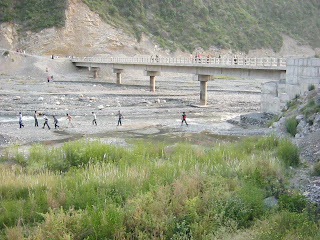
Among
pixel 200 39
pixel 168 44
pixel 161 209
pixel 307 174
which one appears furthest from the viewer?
pixel 200 39

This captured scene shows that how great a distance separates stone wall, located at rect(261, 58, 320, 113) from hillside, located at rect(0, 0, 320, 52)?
2176 inches

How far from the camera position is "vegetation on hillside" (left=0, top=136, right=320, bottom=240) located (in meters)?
8.87

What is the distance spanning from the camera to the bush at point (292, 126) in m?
21.1

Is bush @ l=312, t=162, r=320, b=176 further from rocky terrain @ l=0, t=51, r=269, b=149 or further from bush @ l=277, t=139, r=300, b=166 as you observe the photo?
rocky terrain @ l=0, t=51, r=269, b=149

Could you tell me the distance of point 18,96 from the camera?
40.8m

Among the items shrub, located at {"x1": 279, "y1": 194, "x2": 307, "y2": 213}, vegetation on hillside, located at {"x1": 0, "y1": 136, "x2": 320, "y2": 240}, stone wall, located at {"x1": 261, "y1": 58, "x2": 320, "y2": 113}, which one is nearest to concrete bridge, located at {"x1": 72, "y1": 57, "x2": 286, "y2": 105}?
stone wall, located at {"x1": 261, "y1": 58, "x2": 320, "y2": 113}

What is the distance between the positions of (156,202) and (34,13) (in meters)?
77.1

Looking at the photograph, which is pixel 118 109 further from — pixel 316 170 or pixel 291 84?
pixel 316 170

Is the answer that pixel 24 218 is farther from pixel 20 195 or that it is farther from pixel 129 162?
pixel 129 162

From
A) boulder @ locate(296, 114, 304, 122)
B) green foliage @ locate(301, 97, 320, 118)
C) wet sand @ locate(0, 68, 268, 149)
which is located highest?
green foliage @ locate(301, 97, 320, 118)

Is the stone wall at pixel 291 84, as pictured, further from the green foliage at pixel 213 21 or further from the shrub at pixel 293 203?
the green foliage at pixel 213 21

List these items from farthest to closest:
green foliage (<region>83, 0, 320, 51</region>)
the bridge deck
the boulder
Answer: green foliage (<region>83, 0, 320, 51</region>) < the bridge deck < the boulder

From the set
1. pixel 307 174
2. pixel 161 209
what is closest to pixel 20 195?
pixel 161 209

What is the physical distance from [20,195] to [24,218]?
1.60 metres
